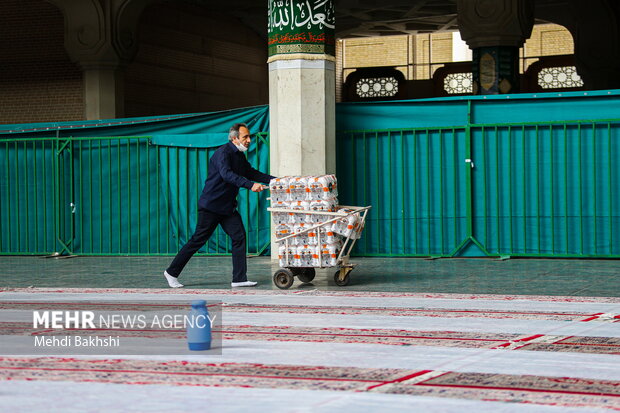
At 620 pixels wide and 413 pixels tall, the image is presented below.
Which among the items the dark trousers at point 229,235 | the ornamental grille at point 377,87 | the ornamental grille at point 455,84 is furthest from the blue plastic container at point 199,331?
the ornamental grille at point 377,87

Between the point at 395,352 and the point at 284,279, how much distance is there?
4602 mm

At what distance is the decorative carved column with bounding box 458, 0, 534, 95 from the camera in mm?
20312

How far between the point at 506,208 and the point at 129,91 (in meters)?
12.8

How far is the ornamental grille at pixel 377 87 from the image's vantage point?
120 feet

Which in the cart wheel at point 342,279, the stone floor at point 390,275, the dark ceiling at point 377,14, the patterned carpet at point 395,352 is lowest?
the patterned carpet at point 395,352

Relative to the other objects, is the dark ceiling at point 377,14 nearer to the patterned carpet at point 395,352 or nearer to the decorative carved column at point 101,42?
the decorative carved column at point 101,42

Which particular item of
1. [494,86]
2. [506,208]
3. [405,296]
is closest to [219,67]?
[494,86]

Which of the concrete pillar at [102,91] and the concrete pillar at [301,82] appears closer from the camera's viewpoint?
the concrete pillar at [301,82]

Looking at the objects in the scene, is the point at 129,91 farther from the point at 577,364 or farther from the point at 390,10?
the point at 577,364

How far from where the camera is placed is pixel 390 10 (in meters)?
29.5

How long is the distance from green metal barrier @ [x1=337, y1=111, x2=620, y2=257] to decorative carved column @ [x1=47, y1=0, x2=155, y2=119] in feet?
29.9

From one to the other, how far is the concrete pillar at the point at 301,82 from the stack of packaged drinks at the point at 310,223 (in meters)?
3.60

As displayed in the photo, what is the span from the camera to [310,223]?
36.4 ft

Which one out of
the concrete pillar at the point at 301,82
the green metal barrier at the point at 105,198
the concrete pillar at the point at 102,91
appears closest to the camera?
the concrete pillar at the point at 301,82
